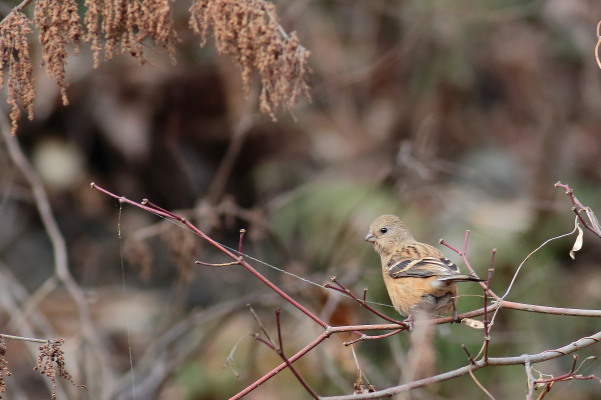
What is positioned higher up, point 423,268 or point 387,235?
point 387,235

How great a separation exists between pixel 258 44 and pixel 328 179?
18.7ft

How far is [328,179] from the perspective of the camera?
9109mm

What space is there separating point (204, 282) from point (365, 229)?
7.36ft

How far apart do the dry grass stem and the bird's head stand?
127 cm

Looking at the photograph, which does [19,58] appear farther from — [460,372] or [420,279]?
[420,279]

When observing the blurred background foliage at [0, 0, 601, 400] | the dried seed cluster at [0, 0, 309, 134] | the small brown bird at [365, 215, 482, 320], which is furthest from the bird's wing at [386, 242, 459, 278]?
the blurred background foliage at [0, 0, 601, 400]

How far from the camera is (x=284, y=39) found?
3.50 m

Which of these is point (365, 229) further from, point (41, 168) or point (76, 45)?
point (76, 45)

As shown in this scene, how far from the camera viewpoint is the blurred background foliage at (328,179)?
7148 millimetres

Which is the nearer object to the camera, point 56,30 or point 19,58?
point 19,58

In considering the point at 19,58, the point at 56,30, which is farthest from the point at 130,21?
the point at 19,58

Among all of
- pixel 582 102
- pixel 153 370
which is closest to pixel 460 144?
pixel 582 102

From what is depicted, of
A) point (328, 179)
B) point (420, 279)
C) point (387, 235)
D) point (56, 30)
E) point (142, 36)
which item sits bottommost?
point (420, 279)

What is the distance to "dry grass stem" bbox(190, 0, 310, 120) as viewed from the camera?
133 inches
